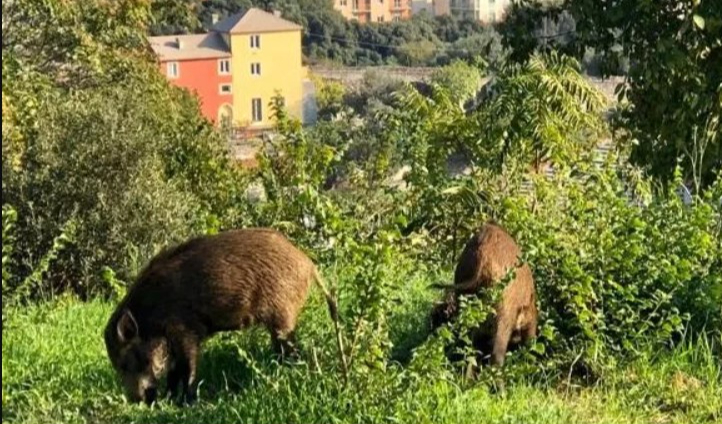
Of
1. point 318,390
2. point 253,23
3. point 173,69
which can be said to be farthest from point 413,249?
point 253,23

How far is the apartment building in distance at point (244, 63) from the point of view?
56.3m

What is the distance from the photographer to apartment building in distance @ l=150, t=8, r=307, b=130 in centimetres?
5631

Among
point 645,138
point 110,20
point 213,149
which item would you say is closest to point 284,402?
point 645,138

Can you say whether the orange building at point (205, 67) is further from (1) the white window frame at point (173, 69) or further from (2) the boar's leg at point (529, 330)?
(2) the boar's leg at point (529, 330)

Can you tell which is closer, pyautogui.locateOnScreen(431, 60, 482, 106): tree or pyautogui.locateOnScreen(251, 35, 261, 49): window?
pyautogui.locateOnScreen(431, 60, 482, 106): tree

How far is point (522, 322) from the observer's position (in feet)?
20.0

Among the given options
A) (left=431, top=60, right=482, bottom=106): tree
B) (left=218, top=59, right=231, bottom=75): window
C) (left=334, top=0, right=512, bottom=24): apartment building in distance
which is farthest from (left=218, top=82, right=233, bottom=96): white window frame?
(left=431, top=60, right=482, bottom=106): tree

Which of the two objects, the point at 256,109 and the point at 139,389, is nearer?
the point at 139,389

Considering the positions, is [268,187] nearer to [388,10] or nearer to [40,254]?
[40,254]

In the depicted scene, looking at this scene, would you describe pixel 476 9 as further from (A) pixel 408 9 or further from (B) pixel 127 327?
(B) pixel 127 327

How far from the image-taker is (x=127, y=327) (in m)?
5.77

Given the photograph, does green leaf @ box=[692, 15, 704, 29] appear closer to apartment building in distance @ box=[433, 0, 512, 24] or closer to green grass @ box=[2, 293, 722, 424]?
green grass @ box=[2, 293, 722, 424]

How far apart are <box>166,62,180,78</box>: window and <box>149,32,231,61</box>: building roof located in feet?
1.20

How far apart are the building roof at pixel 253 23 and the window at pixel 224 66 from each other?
57.4 inches
